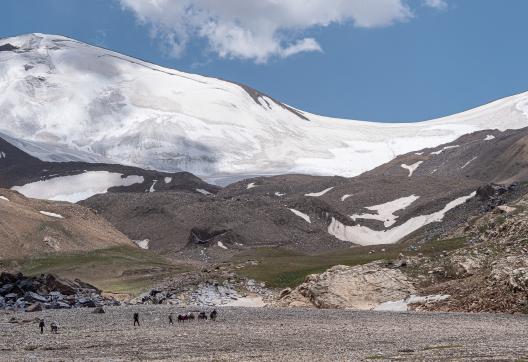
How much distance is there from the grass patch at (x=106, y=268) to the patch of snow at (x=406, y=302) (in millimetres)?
24260

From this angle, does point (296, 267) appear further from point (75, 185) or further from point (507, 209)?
point (75, 185)

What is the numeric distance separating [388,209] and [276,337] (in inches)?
4821

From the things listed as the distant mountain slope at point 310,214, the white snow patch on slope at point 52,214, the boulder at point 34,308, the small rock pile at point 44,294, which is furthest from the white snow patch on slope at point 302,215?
the boulder at point 34,308

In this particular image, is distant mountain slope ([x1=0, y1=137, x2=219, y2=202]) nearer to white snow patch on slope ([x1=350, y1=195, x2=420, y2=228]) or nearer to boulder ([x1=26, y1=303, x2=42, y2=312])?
white snow patch on slope ([x1=350, y1=195, x2=420, y2=228])

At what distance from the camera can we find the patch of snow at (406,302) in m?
40.0

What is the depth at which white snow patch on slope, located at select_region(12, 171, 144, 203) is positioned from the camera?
186 meters

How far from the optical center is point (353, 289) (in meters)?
44.8

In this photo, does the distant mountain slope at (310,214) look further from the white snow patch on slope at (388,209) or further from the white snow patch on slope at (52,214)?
the white snow patch on slope at (52,214)

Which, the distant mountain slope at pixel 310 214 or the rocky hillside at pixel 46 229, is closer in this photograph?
the rocky hillside at pixel 46 229

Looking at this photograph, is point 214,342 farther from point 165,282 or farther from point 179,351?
point 165,282

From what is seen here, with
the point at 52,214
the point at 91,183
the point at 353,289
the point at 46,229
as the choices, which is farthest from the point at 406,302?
the point at 91,183

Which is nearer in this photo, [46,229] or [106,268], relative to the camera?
[106,268]

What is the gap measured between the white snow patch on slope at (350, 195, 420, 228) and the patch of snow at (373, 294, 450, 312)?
9526 cm

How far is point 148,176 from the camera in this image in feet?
636
